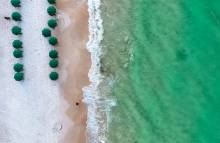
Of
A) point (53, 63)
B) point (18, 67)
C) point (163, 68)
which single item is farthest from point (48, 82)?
point (163, 68)

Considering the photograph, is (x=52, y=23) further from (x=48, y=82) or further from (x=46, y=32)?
(x=48, y=82)

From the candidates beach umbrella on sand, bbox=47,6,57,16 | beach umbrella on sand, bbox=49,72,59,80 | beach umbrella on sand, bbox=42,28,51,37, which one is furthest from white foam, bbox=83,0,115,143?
beach umbrella on sand, bbox=42,28,51,37

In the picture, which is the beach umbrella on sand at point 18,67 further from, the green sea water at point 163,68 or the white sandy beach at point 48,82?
the green sea water at point 163,68

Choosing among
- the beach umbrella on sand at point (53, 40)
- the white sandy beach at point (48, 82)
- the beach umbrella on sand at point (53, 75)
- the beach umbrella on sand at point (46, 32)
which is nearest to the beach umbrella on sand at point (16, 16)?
the white sandy beach at point (48, 82)

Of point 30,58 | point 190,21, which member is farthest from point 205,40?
point 30,58

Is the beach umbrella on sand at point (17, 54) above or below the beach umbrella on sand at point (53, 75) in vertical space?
above

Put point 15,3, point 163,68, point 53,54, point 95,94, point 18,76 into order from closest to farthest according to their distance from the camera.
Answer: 1. point 163,68
2. point 95,94
3. point 53,54
4. point 18,76
5. point 15,3
